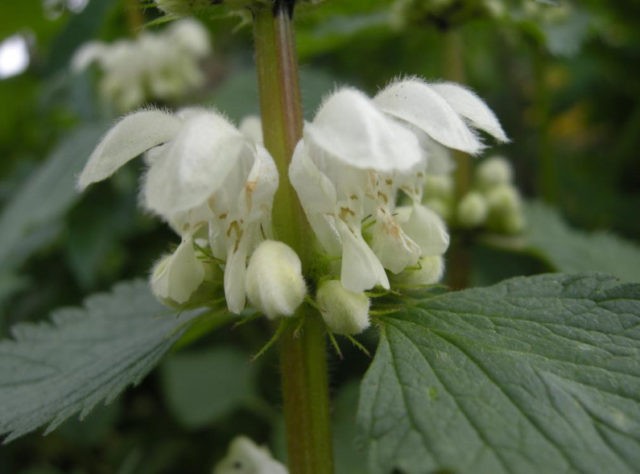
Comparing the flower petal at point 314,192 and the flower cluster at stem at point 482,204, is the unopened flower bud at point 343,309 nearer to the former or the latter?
the flower petal at point 314,192

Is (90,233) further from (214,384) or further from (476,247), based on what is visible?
(476,247)

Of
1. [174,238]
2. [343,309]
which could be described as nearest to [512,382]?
[343,309]

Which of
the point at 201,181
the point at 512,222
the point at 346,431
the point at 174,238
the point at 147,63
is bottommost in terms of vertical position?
the point at 346,431

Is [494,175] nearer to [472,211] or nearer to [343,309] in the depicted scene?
[472,211]

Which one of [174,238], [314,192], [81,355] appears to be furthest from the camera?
[174,238]

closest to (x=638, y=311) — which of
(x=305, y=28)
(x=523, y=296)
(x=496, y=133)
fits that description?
(x=523, y=296)

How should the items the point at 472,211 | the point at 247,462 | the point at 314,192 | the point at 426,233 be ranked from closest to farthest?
the point at 314,192 < the point at 426,233 < the point at 247,462 < the point at 472,211

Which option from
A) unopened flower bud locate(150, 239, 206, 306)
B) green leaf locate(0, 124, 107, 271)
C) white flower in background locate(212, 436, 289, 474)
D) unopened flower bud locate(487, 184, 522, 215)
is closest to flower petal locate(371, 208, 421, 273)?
unopened flower bud locate(150, 239, 206, 306)
